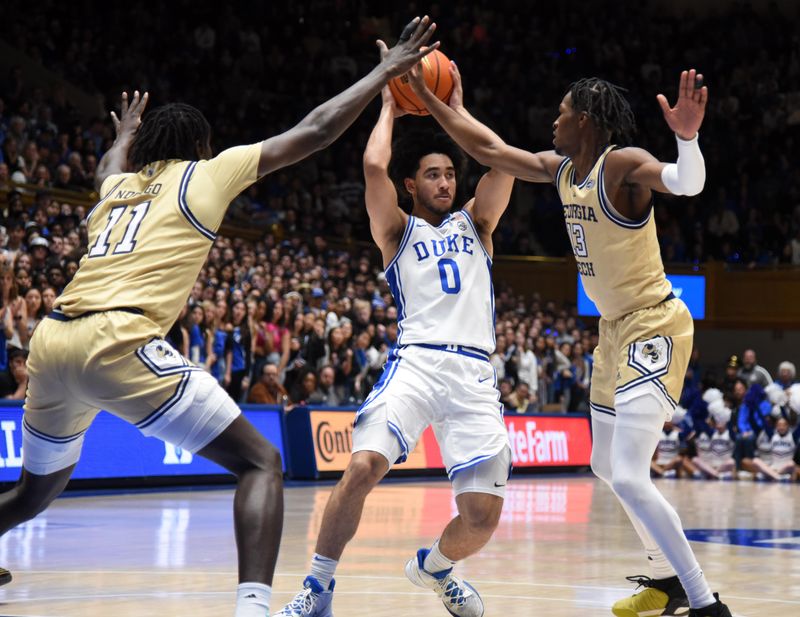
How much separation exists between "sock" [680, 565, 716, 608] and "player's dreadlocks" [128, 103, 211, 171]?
2.74 m

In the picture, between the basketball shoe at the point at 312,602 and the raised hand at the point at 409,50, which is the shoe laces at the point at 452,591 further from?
the raised hand at the point at 409,50

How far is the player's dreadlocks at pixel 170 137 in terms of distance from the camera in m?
4.98

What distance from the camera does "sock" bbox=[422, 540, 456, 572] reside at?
229 inches

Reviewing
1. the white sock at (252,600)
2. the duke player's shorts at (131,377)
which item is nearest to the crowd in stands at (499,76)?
the duke player's shorts at (131,377)

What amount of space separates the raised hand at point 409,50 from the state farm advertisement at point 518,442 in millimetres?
10087

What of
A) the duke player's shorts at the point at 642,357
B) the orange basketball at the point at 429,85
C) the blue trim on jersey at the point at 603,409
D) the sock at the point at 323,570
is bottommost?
the sock at the point at 323,570

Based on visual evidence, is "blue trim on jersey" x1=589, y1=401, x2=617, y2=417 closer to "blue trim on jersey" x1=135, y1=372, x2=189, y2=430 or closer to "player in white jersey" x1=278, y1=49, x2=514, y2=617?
"player in white jersey" x1=278, y1=49, x2=514, y2=617

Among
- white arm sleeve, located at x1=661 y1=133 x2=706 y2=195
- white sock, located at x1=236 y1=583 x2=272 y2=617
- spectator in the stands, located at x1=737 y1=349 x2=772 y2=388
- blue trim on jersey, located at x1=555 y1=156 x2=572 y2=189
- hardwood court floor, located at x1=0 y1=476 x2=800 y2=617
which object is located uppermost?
blue trim on jersey, located at x1=555 y1=156 x2=572 y2=189

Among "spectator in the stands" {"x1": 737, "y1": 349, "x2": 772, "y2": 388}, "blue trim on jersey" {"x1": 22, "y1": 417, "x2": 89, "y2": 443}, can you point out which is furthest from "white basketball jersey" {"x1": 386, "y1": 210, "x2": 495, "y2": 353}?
"spectator in the stands" {"x1": 737, "y1": 349, "x2": 772, "y2": 388}

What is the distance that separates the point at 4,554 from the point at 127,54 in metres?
18.3

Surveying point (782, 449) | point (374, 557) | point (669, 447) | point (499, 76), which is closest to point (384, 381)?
point (374, 557)

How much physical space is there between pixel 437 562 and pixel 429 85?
2420 millimetres

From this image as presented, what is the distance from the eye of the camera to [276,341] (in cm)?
1574

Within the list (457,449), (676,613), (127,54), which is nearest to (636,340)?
(457,449)
